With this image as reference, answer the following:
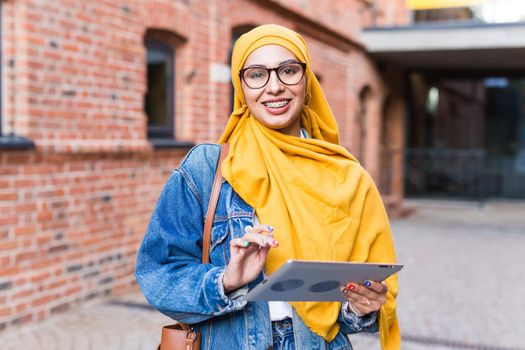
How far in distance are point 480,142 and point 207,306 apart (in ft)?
62.1

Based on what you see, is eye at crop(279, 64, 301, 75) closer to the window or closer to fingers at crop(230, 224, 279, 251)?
fingers at crop(230, 224, 279, 251)

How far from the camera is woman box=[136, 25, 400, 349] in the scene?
5.61 feet

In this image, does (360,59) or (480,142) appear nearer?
(360,59)

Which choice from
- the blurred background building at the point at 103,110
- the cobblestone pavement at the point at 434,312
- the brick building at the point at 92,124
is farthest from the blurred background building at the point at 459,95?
the brick building at the point at 92,124

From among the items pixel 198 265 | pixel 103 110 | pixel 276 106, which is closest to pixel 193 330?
pixel 198 265

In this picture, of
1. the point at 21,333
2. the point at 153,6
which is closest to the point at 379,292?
the point at 21,333

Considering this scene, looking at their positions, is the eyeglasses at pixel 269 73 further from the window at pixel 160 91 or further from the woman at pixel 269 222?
the window at pixel 160 91

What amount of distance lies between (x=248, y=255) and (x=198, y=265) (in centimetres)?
21

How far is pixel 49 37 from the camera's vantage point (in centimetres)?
534

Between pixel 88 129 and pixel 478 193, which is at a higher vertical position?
pixel 88 129

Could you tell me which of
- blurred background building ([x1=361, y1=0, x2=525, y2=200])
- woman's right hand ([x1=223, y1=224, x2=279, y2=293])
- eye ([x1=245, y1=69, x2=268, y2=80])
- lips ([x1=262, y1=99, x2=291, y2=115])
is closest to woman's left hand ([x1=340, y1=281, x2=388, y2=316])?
woman's right hand ([x1=223, y1=224, x2=279, y2=293])

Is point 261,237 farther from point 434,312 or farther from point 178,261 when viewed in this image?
point 434,312

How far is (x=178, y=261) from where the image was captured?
174cm

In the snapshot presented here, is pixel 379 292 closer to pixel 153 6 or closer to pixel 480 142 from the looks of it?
pixel 153 6
